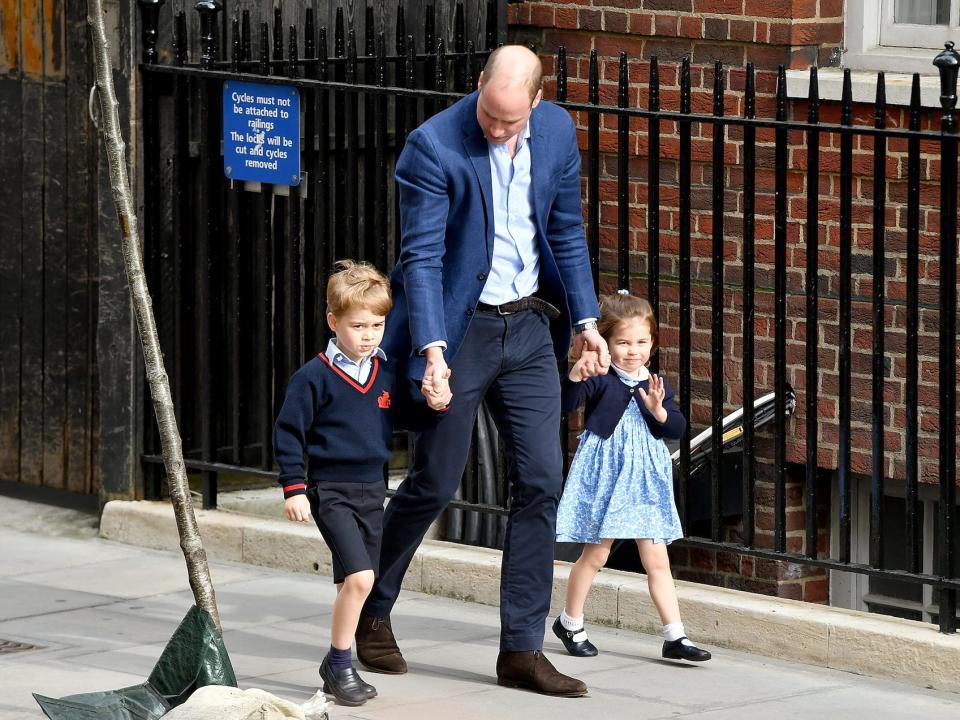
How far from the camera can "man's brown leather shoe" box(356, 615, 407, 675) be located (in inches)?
233

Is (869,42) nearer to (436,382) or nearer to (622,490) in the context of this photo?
(622,490)

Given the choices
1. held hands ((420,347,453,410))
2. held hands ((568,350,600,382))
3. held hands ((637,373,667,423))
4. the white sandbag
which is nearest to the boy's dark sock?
the white sandbag

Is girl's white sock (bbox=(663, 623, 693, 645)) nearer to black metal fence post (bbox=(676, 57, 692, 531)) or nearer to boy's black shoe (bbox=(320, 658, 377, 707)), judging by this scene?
black metal fence post (bbox=(676, 57, 692, 531))

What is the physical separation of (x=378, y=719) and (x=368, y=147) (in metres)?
2.76

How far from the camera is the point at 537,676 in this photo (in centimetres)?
569

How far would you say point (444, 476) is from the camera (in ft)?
18.9

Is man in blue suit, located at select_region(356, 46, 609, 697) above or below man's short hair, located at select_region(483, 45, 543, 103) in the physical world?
below

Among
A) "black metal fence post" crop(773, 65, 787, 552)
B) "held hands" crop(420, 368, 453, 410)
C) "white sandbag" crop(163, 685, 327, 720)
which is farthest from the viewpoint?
"black metal fence post" crop(773, 65, 787, 552)

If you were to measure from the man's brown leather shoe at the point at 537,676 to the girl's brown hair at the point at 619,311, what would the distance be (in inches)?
41.1

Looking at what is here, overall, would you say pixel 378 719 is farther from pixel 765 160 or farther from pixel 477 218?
pixel 765 160

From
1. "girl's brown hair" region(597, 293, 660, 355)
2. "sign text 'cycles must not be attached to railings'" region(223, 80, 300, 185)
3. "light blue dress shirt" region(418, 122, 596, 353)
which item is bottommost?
"girl's brown hair" region(597, 293, 660, 355)

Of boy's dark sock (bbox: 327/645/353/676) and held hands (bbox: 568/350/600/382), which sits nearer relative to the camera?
boy's dark sock (bbox: 327/645/353/676)

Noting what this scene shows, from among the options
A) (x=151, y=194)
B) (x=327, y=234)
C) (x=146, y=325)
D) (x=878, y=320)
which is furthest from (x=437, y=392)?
(x=151, y=194)

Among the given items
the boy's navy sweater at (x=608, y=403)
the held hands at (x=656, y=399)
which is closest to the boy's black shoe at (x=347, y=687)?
the boy's navy sweater at (x=608, y=403)
